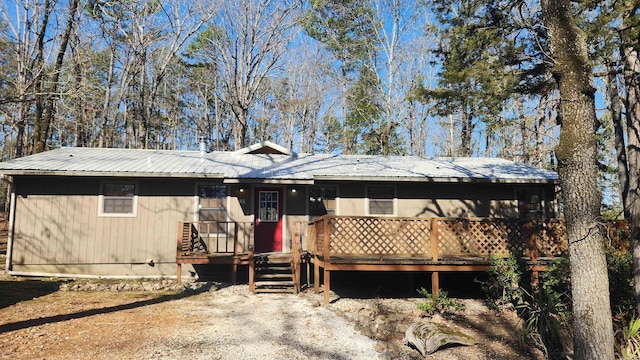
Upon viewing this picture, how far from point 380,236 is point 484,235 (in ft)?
6.86

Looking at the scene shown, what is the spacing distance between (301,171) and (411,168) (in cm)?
340

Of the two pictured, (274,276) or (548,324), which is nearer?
(548,324)

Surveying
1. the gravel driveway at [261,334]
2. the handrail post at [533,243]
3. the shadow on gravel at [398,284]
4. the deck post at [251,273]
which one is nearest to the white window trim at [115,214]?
the gravel driveway at [261,334]

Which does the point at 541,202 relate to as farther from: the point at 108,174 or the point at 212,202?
the point at 108,174

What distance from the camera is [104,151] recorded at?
1208cm

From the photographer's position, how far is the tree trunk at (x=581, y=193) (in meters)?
4.33

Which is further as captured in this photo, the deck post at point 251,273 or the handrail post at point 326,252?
the deck post at point 251,273

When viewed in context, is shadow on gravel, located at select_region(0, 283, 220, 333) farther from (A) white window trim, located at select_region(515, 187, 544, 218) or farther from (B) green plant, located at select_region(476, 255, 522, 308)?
(A) white window trim, located at select_region(515, 187, 544, 218)

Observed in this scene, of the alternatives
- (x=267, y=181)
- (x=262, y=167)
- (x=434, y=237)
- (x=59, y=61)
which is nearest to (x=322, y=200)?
(x=267, y=181)

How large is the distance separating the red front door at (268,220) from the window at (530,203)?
6999 mm

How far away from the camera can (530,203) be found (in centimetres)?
1116

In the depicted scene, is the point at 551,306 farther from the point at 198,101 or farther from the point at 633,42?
the point at 198,101

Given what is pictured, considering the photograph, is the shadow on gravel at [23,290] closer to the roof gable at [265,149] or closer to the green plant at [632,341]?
the roof gable at [265,149]

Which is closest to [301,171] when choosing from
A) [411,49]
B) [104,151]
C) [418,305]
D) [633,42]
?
[418,305]
